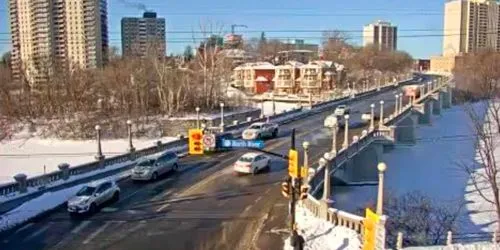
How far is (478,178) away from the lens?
45500 mm

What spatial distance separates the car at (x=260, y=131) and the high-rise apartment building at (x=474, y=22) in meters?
49.1

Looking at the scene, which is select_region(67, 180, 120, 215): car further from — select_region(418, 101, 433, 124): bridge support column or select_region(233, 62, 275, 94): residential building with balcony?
select_region(233, 62, 275, 94): residential building with balcony

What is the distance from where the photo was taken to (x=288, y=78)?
411 ft

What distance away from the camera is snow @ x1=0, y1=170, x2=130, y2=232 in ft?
80.3

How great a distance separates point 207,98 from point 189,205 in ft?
188

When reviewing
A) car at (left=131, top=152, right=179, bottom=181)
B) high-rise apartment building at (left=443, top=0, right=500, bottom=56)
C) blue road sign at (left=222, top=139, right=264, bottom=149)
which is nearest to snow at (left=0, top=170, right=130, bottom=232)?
car at (left=131, top=152, right=179, bottom=181)

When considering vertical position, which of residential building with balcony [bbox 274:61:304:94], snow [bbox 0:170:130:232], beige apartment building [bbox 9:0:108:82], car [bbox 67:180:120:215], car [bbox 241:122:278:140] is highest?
beige apartment building [bbox 9:0:108:82]

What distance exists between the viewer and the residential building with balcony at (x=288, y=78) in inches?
4860

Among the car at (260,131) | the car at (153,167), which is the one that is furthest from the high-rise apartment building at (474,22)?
the car at (153,167)

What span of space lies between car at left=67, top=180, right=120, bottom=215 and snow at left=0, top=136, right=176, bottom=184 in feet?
47.9

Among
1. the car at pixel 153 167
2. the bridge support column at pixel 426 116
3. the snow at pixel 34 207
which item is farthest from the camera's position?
the bridge support column at pixel 426 116

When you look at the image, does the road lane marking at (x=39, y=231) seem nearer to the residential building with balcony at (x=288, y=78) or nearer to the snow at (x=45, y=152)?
the snow at (x=45, y=152)

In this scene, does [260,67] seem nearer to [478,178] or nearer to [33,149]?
[33,149]

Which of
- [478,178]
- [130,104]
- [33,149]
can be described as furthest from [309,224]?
[130,104]
